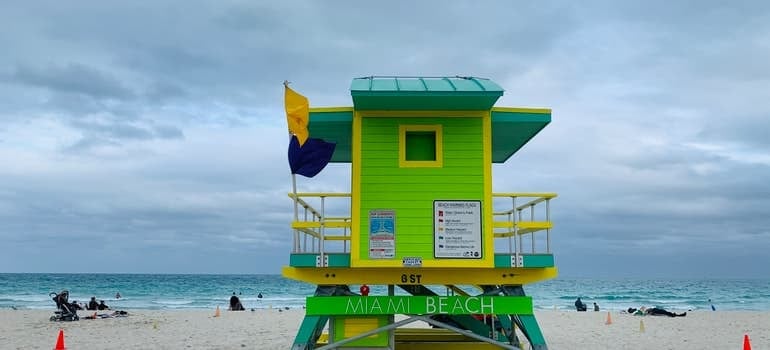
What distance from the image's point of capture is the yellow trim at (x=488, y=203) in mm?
11336

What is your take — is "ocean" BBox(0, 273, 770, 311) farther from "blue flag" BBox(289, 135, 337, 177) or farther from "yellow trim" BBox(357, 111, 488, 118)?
"yellow trim" BBox(357, 111, 488, 118)

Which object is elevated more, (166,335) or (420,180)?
(420,180)

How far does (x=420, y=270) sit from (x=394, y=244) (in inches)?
29.7

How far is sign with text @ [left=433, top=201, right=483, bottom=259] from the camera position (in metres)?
11.3

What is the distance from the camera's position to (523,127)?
41.2 ft

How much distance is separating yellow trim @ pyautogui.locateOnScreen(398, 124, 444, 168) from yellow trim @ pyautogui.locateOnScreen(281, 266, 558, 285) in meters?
1.86

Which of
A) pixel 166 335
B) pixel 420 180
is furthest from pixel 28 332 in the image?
pixel 420 180

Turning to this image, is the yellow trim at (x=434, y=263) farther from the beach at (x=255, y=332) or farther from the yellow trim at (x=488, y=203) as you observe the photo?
the beach at (x=255, y=332)

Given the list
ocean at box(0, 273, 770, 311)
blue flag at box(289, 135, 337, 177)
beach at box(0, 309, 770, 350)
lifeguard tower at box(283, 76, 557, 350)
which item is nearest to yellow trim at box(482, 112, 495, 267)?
lifeguard tower at box(283, 76, 557, 350)

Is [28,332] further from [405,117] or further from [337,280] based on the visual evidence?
[405,117]

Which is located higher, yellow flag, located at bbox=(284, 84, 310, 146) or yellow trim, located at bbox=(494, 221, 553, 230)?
yellow flag, located at bbox=(284, 84, 310, 146)

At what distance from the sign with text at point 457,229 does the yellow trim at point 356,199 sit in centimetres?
134

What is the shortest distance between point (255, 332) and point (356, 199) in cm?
1497

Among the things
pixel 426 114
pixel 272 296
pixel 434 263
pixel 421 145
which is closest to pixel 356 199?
pixel 421 145
